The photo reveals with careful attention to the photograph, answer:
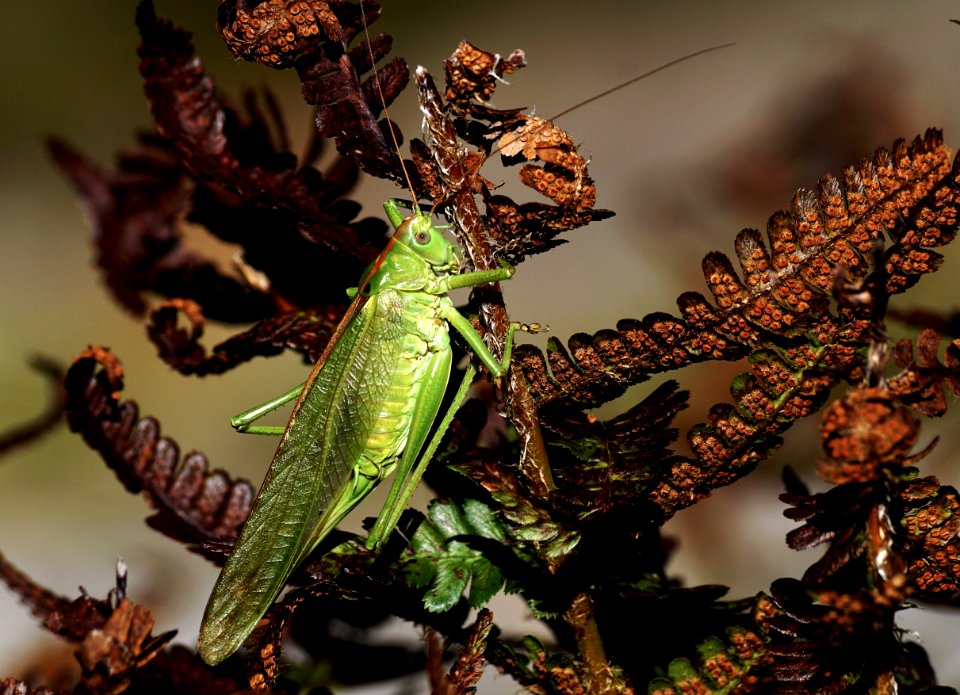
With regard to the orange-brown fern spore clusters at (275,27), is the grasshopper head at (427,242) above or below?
above

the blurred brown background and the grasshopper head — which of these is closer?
the grasshopper head

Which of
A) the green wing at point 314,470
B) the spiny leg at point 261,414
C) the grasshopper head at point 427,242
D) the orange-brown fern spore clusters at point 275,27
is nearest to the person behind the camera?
Answer: the orange-brown fern spore clusters at point 275,27

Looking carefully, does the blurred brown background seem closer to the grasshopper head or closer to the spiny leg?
the spiny leg

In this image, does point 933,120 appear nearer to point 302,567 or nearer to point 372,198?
point 372,198

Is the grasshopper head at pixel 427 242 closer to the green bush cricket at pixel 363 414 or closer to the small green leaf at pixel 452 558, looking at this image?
the green bush cricket at pixel 363 414

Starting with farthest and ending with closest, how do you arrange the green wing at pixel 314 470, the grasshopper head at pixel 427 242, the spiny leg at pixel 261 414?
the spiny leg at pixel 261 414 → the grasshopper head at pixel 427 242 → the green wing at pixel 314 470

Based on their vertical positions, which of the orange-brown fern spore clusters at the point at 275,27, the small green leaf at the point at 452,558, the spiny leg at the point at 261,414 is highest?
the orange-brown fern spore clusters at the point at 275,27

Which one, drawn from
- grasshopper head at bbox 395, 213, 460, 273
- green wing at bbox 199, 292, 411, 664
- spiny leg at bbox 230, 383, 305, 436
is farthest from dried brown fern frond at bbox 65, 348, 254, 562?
grasshopper head at bbox 395, 213, 460, 273

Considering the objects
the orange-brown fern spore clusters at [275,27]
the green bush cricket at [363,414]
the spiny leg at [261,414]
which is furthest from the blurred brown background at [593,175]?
the orange-brown fern spore clusters at [275,27]
